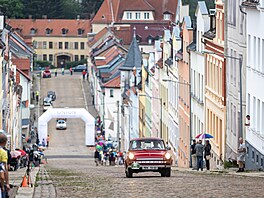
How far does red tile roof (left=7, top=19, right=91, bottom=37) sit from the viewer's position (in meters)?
194

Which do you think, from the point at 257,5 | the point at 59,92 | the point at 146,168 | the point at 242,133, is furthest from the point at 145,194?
the point at 59,92

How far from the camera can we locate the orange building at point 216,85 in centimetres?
5719

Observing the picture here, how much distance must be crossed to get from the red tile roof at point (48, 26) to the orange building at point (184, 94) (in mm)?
121100

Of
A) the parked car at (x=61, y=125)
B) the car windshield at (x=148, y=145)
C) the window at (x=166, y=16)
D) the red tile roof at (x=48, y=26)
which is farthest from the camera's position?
the red tile roof at (x=48, y=26)

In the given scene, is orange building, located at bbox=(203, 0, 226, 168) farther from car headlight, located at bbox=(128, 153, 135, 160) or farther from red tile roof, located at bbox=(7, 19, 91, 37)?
red tile roof, located at bbox=(7, 19, 91, 37)

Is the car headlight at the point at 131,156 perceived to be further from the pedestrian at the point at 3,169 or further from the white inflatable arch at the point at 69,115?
the white inflatable arch at the point at 69,115

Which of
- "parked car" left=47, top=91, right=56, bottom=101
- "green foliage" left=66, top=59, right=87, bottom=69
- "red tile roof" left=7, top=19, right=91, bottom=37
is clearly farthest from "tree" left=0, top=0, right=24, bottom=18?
"parked car" left=47, top=91, right=56, bottom=101

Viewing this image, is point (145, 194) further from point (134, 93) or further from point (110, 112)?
point (110, 112)

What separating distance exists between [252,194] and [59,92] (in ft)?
411

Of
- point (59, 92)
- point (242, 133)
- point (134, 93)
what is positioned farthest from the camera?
point (59, 92)

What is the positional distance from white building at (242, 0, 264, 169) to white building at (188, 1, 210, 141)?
46.7 ft

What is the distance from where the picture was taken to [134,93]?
337ft

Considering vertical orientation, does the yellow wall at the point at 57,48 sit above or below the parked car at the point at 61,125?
above

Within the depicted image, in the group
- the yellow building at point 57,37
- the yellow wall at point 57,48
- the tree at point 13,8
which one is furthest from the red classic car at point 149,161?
the yellow wall at point 57,48
